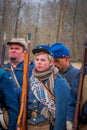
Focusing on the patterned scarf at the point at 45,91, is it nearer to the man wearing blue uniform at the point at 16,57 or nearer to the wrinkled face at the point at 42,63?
the wrinkled face at the point at 42,63

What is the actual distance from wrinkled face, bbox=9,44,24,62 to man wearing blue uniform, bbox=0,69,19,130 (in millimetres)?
1928

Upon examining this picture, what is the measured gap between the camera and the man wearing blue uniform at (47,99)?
9.78 ft

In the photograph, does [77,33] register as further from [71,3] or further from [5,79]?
[5,79]

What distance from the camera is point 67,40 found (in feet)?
60.1

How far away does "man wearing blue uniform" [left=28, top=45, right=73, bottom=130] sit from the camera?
9.78 ft

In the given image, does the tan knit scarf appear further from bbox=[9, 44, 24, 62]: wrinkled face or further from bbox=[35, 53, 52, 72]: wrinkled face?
bbox=[9, 44, 24, 62]: wrinkled face

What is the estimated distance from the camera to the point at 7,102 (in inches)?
92.2

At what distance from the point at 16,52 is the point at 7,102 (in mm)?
1999

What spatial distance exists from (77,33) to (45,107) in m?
15.6

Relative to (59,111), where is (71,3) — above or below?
above

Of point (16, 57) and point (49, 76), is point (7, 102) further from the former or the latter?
point (16, 57)

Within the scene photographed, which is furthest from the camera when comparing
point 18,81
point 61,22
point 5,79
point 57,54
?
point 61,22

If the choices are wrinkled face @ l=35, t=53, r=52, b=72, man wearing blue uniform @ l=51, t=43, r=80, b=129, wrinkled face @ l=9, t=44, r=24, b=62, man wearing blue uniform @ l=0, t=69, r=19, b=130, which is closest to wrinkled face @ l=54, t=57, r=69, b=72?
man wearing blue uniform @ l=51, t=43, r=80, b=129

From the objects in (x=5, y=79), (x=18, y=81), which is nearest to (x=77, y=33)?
(x=18, y=81)
